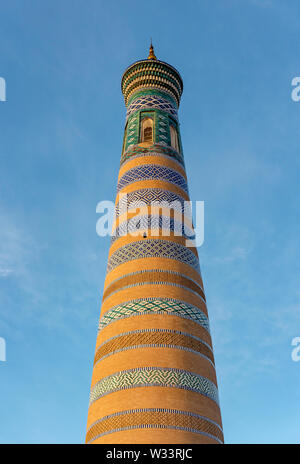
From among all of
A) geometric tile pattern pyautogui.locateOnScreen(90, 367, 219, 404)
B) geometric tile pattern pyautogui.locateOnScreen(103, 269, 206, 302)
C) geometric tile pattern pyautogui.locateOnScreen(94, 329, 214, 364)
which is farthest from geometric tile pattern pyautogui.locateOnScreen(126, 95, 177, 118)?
geometric tile pattern pyautogui.locateOnScreen(90, 367, 219, 404)

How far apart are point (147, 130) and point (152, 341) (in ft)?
16.8

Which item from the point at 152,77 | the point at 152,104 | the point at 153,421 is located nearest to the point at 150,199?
the point at 152,104

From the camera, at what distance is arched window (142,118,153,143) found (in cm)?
1025

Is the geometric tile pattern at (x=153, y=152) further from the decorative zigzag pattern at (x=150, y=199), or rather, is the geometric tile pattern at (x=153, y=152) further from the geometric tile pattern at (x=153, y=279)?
the geometric tile pattern at (x=153, y=279)

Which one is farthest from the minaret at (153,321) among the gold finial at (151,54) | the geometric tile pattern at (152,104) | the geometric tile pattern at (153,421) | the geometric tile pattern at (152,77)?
the gold finial at (151,54)

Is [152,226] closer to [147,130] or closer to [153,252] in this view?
[153,252]

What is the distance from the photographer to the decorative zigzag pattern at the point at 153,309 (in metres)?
7.33

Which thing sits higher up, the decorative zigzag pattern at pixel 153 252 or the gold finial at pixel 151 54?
the gold finial at pixel 151 54

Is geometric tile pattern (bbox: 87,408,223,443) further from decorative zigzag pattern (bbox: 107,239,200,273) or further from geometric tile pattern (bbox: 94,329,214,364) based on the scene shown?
decorative zigzag pattern (bbox: 107,239,200,273)

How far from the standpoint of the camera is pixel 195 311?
304 inches

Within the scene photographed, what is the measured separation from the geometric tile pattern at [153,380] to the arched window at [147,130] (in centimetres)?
515

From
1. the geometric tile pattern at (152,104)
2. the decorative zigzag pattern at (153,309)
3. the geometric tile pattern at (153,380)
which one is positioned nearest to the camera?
the geometric tile pattern at (153,380)

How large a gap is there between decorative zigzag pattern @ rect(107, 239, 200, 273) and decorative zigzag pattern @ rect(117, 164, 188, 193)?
5.18 ft
